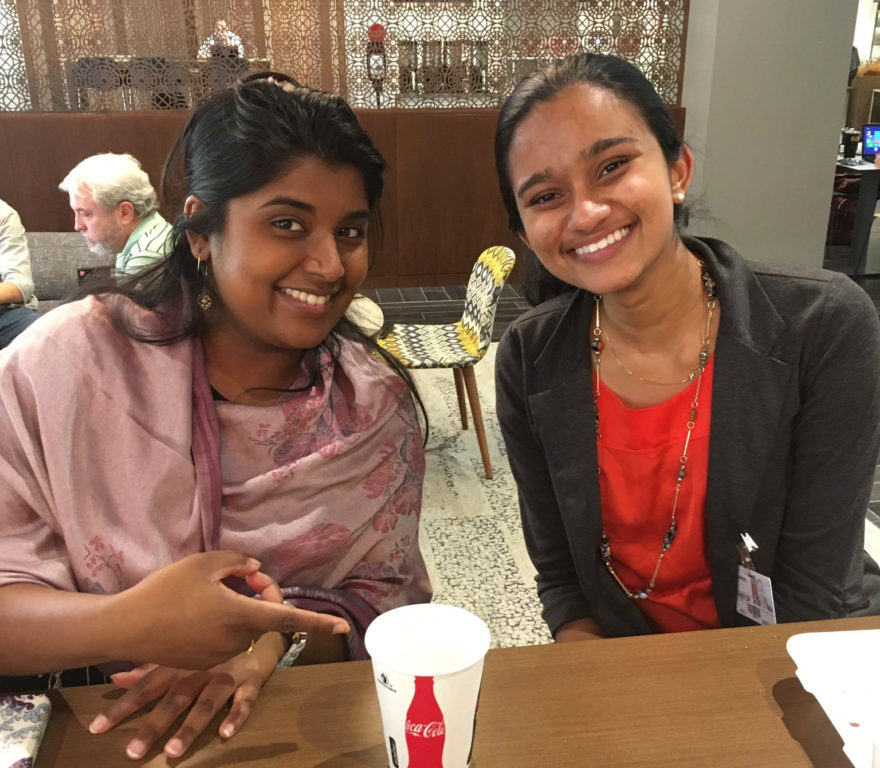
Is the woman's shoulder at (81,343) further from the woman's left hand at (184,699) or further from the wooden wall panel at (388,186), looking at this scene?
the wooden wall panel at (388,186)

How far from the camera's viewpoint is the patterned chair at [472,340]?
10.5 feet

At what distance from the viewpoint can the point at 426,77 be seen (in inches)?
228

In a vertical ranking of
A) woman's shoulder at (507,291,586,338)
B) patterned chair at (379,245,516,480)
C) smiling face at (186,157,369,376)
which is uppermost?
smiling face at (186,157,369,376)

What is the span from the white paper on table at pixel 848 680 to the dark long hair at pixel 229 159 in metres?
0.78

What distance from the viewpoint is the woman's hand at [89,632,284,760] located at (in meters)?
0.82

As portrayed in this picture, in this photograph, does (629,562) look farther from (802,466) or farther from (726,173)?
(726,173)

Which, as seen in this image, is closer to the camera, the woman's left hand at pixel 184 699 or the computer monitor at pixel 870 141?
the woman's left hand at pixel 184 699

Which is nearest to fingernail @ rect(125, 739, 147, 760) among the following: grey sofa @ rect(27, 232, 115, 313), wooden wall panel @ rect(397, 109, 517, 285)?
grey sofa @ rect(27, 232, 115, 313)

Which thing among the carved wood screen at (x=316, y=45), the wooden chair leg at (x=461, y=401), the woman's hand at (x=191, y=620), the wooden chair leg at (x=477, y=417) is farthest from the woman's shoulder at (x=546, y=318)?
the carved wood screen at (x=316, y=45)

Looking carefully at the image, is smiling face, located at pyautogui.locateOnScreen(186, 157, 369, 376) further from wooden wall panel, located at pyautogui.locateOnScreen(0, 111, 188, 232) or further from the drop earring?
wooden wall panel, located at pyautogui.locateOnScreen(0, 111, 188, 232)

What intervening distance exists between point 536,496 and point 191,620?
2.44 ft

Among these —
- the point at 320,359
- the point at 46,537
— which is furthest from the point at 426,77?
the point at 46,537

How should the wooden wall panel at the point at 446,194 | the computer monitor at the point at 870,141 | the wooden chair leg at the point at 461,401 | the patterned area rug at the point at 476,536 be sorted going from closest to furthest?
the patterned area rug at the point at 476,536, the wooden chair leg at the point at 461,401, the wooden wall panel at the point at 446,194, the computer monitor at the point at 870,141

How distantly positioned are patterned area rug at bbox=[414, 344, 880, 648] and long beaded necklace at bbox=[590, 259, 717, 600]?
79 centimetres
